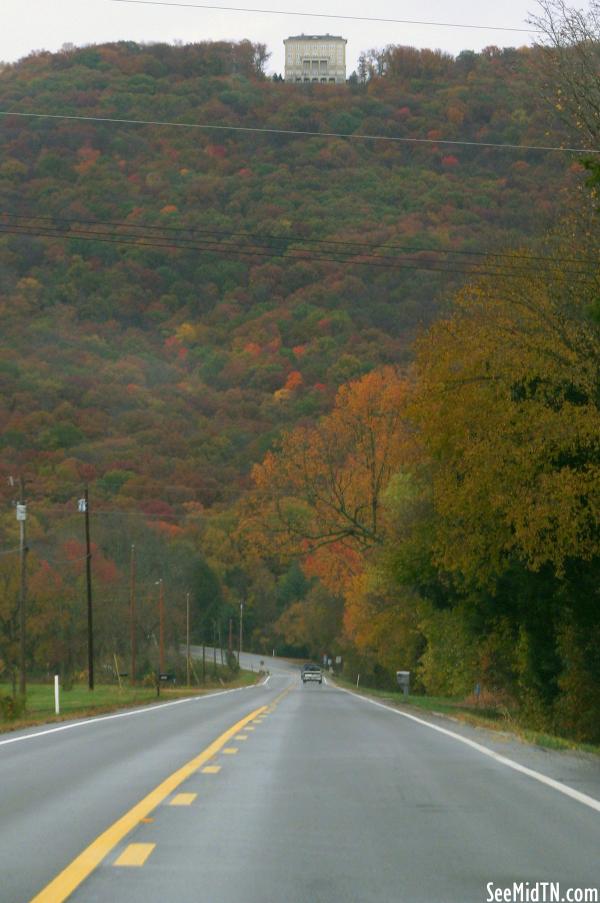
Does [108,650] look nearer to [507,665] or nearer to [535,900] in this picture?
[507,665]

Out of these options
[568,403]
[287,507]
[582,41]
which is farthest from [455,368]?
[287,507]

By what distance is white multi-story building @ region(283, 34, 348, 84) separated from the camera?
16325cm

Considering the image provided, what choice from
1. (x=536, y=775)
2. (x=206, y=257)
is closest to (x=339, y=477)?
(x=536, y=775)

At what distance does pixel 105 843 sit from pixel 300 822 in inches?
71.9

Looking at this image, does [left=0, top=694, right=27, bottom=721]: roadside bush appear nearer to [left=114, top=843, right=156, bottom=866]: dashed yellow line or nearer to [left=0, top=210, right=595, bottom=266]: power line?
[left=0, top=210, right=595, bottom=266]: power line

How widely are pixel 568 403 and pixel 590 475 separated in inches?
65.2

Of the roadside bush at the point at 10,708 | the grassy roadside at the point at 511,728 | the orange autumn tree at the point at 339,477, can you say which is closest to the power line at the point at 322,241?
the orange autumn tree at the point at 339,477

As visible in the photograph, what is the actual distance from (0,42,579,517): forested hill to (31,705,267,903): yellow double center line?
51.8 m

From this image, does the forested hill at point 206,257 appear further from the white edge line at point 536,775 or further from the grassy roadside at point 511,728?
the white edge line at point 536,775

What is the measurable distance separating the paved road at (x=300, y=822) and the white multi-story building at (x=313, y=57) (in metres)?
152

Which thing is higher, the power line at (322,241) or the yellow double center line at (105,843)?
the power line at (322,241)

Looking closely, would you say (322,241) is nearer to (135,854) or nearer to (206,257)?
(135,854)

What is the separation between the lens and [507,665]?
4309 cm

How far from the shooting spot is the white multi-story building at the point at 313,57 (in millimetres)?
163250
